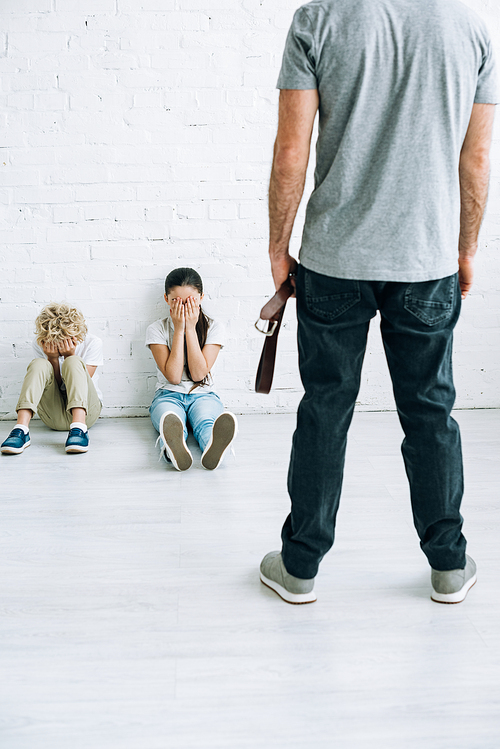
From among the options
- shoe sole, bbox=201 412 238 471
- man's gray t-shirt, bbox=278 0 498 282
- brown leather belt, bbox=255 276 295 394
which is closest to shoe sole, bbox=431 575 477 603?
brown leather belt, bbox=255 276 295 394

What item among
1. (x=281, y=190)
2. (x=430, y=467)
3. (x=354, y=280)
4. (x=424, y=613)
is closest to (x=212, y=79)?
(x=281, y=190)

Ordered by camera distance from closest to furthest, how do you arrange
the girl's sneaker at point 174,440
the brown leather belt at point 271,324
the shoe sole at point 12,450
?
the brown leather belt at point 271,324, the girl's sneaker at point 174,440, the shoe sole at point 12,450

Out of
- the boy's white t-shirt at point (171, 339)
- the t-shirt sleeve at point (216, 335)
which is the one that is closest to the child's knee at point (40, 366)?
the boy's white t-shirt at point (171, 339)

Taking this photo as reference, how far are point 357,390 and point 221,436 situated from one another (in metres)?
0.97

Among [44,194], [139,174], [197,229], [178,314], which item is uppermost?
[139,174]

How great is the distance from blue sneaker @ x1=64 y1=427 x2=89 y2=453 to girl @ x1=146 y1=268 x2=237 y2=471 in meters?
0.29

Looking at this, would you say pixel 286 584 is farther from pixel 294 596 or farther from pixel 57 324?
pixel 57 324

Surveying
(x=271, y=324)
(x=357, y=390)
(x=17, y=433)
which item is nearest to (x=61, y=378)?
(x=17, y=433)

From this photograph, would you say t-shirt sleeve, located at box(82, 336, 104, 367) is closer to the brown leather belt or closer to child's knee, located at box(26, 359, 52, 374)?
child's knee, located at box(26, 359, 52, 374)

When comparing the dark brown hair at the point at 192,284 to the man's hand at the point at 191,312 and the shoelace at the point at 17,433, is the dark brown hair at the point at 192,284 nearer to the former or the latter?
the man's hand at the point at 191,312

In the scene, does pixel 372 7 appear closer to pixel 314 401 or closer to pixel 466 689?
pixel 314 401

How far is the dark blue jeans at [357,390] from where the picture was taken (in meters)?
1.22

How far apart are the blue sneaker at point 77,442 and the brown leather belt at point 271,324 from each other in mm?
1226

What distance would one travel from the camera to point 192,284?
2.68m
